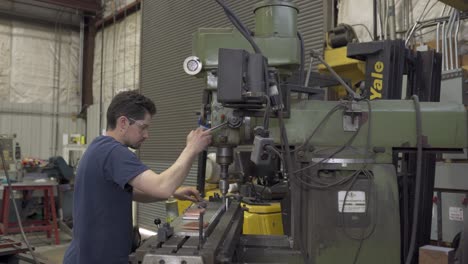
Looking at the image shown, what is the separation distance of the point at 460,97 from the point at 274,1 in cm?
105

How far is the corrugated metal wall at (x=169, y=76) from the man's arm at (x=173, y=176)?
2.65 meters

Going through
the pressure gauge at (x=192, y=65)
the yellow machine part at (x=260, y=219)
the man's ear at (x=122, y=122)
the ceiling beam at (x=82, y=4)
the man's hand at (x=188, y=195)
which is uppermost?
the ceiling beam at (x=82, y=4)

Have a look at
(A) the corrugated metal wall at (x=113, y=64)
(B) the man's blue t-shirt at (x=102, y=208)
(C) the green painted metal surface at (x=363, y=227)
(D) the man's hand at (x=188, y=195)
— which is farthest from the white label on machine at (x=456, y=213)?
(A) the corrugated metal wall at (x=113, y=64)

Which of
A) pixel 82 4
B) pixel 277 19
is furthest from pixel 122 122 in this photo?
pixel 82 4

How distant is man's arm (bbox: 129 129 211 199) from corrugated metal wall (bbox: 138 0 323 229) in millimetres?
2653

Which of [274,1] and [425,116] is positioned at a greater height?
[274,1]

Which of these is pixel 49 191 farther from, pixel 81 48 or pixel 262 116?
pixel 262 116

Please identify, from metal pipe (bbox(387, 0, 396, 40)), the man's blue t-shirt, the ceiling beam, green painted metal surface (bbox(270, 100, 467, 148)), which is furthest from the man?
the ceiling beam

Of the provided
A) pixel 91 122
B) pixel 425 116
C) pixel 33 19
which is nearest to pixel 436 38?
pixel 425 116

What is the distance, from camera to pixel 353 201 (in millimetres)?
1136

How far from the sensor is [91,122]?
593cm

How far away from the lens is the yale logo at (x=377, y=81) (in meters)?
1.58

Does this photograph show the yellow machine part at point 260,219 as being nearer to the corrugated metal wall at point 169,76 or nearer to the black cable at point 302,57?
the black cable at point 302,57

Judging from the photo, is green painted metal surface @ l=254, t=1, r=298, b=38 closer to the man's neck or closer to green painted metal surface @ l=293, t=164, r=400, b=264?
green painted metal surface @ l=293, t=164, r=400, b=264
